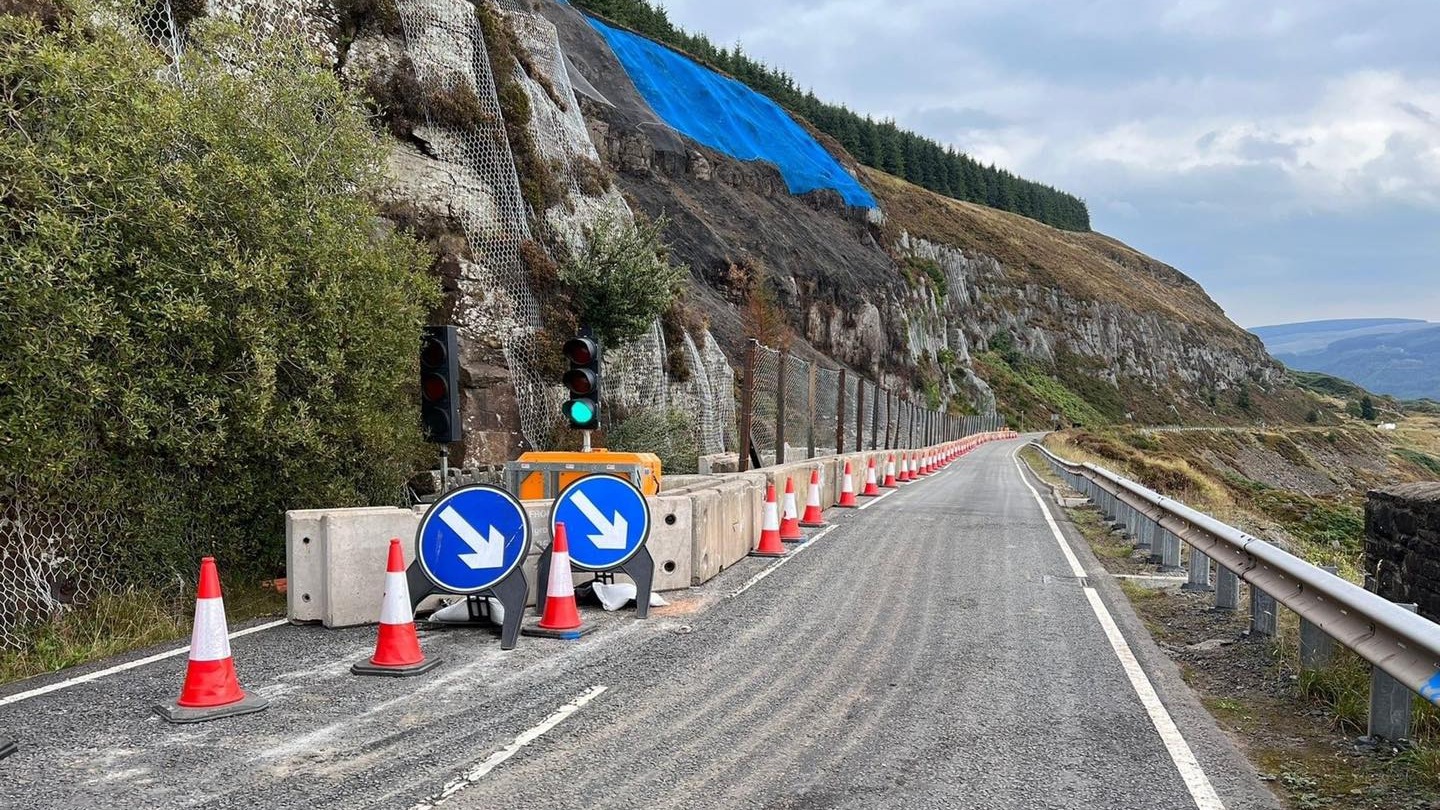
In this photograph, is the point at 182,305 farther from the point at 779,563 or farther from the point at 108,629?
the point at 779,563

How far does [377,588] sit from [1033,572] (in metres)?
6.84

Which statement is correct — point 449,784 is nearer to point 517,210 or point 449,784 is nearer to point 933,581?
point 933,581

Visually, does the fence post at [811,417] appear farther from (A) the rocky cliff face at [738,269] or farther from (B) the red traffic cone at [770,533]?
(B) the red traffic cone at [770,533]

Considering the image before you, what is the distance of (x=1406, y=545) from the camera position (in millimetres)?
7801

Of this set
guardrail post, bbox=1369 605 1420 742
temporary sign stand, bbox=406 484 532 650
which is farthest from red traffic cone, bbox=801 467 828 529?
guardrail post, bbox=1369 605 1420 742

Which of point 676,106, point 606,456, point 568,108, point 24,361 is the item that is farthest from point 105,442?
point 676,106

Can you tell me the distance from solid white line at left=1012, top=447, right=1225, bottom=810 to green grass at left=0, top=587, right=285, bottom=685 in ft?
22.3

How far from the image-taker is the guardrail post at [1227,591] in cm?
848

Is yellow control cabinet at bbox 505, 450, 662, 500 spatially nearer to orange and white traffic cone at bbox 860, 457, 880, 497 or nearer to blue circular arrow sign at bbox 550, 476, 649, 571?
blue circular arrow sign at bbox 550, 476, 649, 571

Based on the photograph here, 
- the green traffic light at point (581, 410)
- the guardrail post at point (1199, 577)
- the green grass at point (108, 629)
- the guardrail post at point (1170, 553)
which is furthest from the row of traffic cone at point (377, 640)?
the guardrail post at point (1170, 553)

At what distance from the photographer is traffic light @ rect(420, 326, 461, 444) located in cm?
915

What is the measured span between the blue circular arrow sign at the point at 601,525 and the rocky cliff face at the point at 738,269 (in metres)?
10.7

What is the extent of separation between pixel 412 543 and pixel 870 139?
15443 centimetres

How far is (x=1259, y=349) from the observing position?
171500 mm
